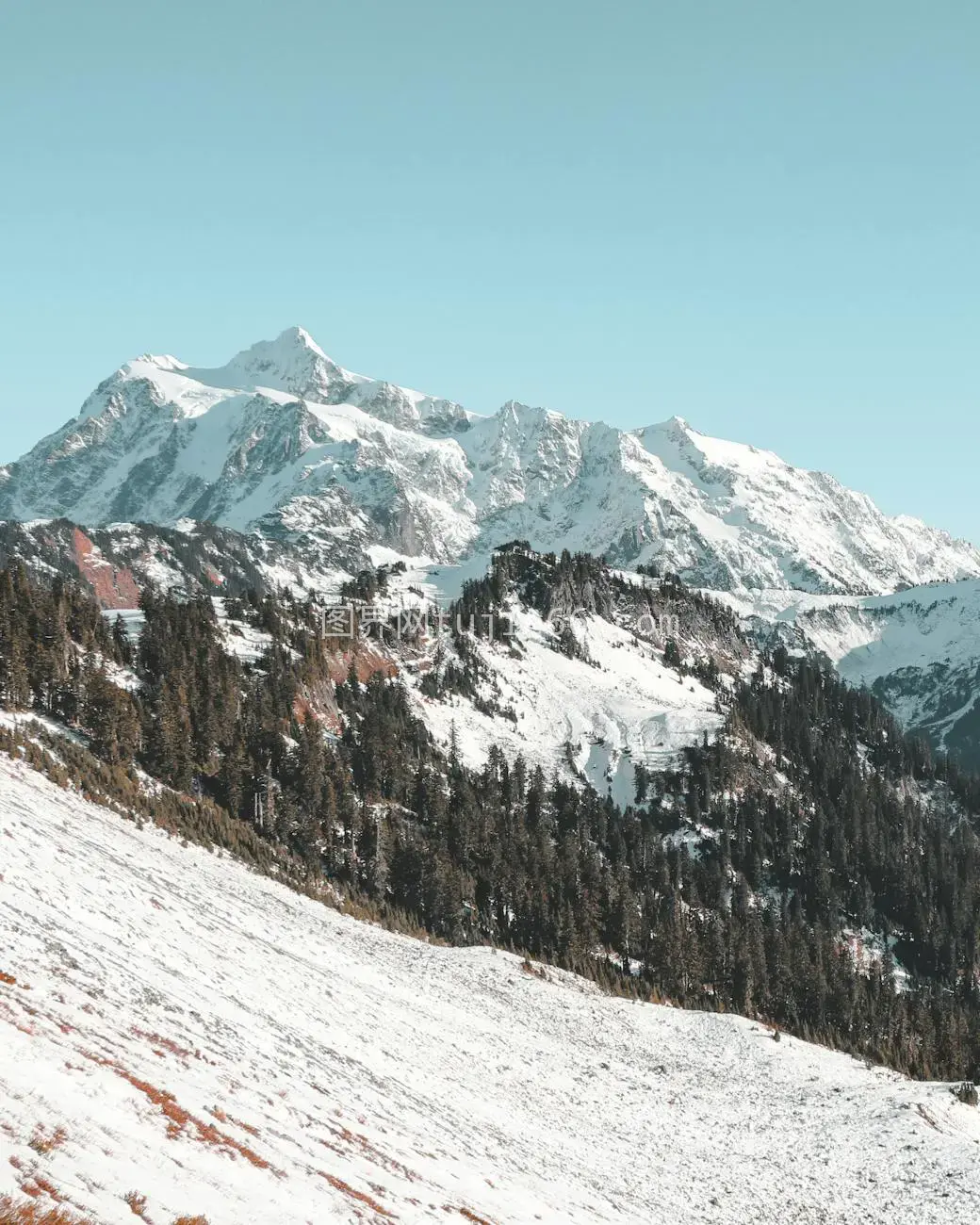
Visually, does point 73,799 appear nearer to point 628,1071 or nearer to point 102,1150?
point 628,1071

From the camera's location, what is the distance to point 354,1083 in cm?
3694

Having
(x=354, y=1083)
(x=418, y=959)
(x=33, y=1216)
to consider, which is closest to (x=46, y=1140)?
(x=33, y=1216)

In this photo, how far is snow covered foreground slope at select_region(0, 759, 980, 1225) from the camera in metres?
20.2

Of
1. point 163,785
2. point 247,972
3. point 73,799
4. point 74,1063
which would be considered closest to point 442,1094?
point 247,972

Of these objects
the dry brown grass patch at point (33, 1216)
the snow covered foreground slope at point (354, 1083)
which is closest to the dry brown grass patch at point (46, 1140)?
the snow covered foreground slope at point (354, 1083)

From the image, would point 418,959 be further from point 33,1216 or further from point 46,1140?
point 33,1216

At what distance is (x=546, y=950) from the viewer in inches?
4363

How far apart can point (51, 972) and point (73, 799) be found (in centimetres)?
4111

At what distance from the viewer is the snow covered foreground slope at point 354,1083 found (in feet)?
66.4

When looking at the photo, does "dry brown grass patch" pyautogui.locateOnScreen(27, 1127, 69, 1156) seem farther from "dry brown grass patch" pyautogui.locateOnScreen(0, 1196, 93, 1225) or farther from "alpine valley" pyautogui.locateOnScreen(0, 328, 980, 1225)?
"dry brown grass patch" pyautogui.locateOnScreen(0, 1196, 93, 1225)

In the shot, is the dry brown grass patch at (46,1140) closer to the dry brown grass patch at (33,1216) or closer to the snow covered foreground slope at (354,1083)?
the snow covered foreground slope at (354,1083)

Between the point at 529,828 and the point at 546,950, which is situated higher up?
the point at 529,828

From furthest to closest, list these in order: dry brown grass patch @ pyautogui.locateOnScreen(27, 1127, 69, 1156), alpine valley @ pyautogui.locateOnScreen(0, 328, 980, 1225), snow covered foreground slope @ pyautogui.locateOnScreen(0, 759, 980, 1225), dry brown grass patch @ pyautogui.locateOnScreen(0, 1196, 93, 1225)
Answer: alpine valley @ pyautogui.locateOnScreen(0, 328, 980, 1225)
snow covered foreground slope @ pyautogui.locateOnScreen(0, 759, 980, 1225)
dry brown grass patch @ pyautogui.locateOnScreen(27, 1127, 69, 1156)
dry brown grass patch @ pyautogui.locateOnScreen(0, 1196, 93, 1225)

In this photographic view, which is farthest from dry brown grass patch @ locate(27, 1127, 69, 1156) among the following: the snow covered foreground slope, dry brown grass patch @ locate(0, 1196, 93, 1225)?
dry brown grass patch @ locate(0, 1196, 93, 1225)
